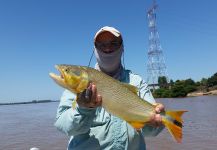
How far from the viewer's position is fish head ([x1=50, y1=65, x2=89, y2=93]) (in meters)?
3.42

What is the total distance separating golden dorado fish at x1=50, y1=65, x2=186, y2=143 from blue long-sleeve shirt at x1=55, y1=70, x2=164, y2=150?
0.24 metres

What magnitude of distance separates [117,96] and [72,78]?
47 cm

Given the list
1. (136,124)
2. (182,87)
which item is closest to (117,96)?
(136,124)

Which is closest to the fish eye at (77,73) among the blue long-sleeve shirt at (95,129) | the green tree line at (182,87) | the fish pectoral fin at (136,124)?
the blue long-sleeve shirt at (95,129)

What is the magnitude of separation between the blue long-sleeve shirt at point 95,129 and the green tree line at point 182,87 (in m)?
73.5

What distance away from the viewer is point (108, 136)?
374 cm

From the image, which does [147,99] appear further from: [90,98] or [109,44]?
[90,98]

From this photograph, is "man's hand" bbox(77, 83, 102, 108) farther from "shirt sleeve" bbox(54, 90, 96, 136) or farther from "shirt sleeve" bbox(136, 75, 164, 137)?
"shirt sleeve" bbox(136, 75, 164, 137)

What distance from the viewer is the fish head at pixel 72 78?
342 cm

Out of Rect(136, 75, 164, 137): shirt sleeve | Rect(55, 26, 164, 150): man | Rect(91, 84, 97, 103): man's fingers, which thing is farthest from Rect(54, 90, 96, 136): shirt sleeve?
Rect(136, 75, 164, 137): shirt sleeve

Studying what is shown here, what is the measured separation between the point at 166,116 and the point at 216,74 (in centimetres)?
8453

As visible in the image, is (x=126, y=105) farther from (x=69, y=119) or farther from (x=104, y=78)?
(x=69, y=119)

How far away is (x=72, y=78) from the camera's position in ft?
11.4

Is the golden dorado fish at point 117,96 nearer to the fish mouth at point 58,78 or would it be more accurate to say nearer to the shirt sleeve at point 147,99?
the fish mouth at point 58,78
